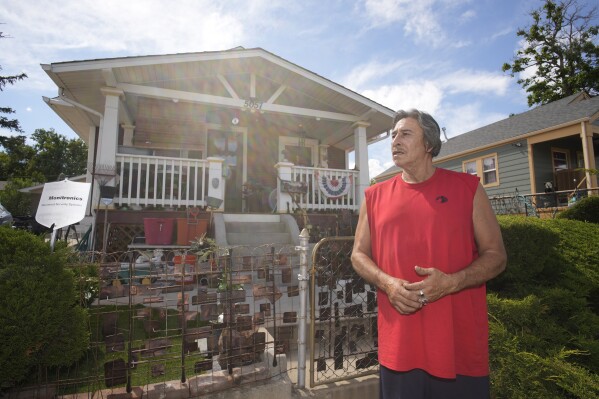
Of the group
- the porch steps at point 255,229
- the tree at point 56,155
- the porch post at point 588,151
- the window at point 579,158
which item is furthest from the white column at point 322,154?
the tree at point 56,155

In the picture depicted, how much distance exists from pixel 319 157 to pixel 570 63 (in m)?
24.9

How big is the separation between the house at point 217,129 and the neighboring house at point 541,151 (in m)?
7.44

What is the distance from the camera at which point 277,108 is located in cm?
820

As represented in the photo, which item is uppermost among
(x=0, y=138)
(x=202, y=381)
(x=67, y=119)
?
(x=0, y=138)

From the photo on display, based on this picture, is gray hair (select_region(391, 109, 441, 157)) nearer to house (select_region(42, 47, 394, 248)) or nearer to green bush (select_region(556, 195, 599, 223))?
green bush (select_region(556, 195, 599, 223))

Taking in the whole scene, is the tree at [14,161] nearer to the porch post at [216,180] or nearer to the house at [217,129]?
the house at [217,129]

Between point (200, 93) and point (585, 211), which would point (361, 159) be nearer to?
point (200, 93)

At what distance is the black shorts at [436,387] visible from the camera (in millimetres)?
1464

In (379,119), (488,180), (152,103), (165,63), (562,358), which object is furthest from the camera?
(488,180)

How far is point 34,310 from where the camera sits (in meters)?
1.80

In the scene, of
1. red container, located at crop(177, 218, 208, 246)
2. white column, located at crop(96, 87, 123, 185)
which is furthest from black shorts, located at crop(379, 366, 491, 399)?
white column, located at crop(96, 87, 123, 185)

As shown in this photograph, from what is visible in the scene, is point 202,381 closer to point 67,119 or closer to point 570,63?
point 67,119

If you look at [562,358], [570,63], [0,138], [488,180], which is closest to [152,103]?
[562,358]

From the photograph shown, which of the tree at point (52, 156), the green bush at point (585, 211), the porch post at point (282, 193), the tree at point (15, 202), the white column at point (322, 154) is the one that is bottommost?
the green bush at point (585, 211)
